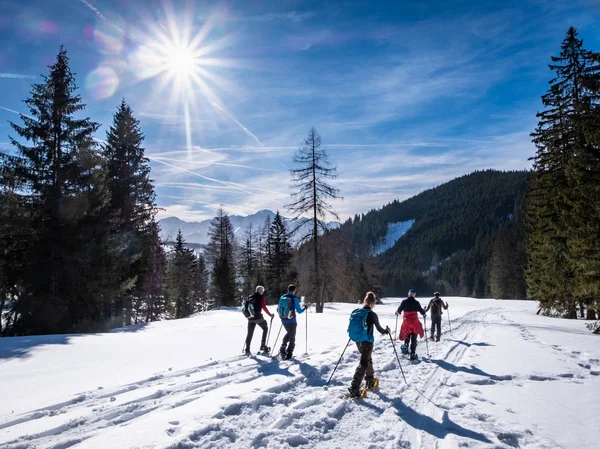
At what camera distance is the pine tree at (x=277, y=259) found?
145ft

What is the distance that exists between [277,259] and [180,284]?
1300cm

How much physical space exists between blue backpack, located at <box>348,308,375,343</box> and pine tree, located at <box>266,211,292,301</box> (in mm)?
35475

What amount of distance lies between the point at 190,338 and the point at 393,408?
34.1ft

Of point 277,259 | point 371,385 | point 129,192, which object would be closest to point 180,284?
point 277,259

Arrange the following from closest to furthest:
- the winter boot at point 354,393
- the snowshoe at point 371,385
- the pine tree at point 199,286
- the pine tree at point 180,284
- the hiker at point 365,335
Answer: the winter boot at point 354,393
the hiker at point 365,335
the snowshoe at point 371,385
the pine tree at point 180,284
the pine tree at point 199,286

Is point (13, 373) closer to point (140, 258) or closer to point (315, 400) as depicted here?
point (315, 400)

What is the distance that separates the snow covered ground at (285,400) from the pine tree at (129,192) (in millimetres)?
12448

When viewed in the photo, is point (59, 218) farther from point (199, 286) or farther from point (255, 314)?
point (199, 286)

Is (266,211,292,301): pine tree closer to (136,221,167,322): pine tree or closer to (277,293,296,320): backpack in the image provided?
(136,221,167,322): pine tree

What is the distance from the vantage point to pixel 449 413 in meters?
6.23

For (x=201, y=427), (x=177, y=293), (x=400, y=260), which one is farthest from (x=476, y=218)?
(x=201, y=427)

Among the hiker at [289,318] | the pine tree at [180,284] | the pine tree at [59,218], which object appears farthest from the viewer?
the pine tree at [180,284]

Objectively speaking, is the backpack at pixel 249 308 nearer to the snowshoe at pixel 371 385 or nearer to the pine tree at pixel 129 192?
the snowshoe at pixel 371 385

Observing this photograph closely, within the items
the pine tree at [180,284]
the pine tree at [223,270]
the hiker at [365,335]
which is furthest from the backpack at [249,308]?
the pine tree at [180,284]
